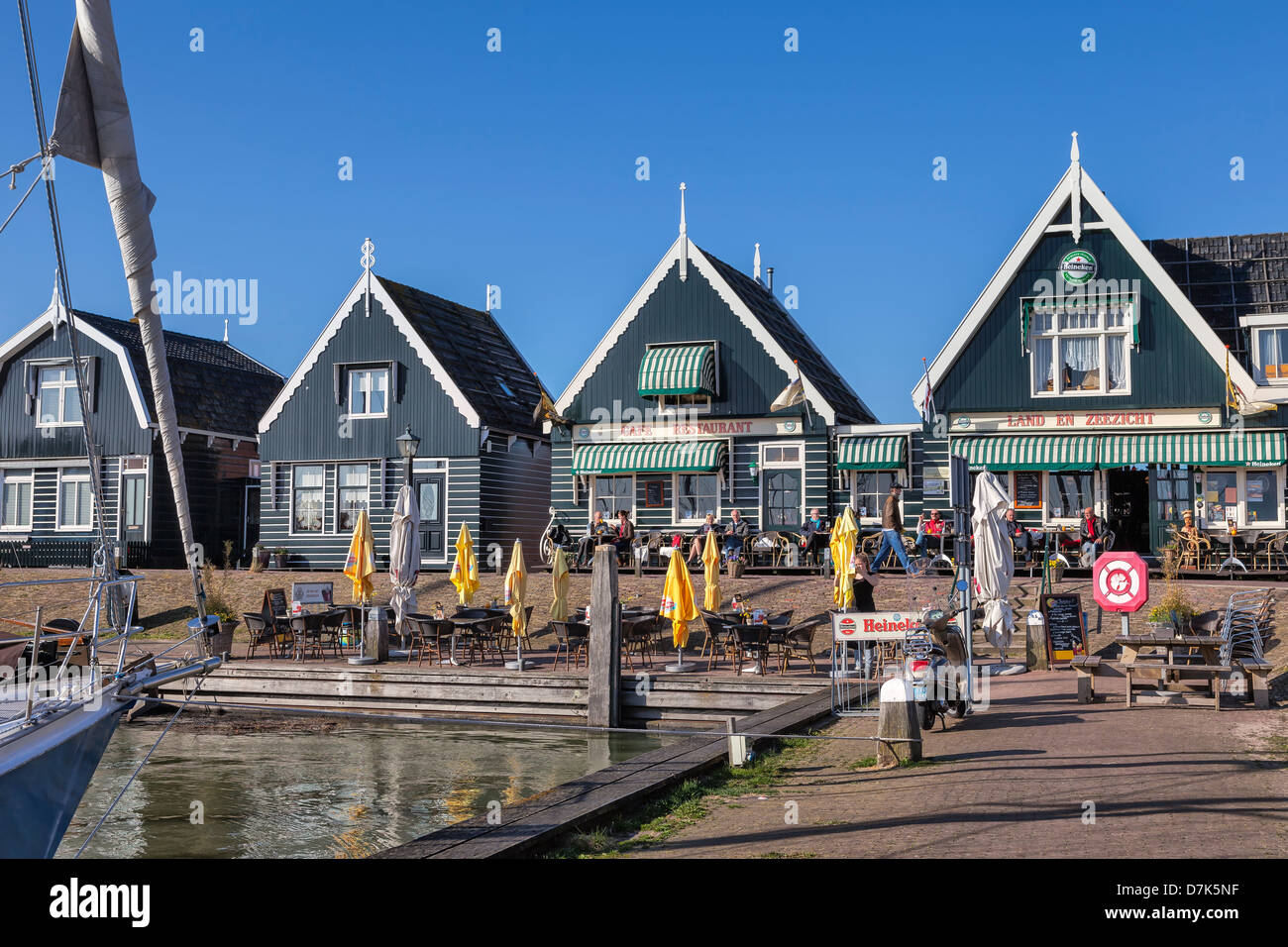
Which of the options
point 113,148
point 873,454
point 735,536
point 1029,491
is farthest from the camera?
point 873,454

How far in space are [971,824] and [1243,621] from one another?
9.82 meters

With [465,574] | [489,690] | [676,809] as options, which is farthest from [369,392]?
[676,809]

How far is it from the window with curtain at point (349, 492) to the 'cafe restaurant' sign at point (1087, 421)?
54.1 feet

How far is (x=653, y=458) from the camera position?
97.5 feet

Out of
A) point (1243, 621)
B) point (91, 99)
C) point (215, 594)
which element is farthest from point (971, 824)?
point (215, 594)

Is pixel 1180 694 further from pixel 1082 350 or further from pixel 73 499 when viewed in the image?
pixel 73 499

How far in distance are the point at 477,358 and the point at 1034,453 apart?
54.9 feet

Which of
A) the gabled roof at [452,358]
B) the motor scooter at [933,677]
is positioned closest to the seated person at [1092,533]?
the motor scooter at [933,677]

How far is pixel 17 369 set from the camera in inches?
1403

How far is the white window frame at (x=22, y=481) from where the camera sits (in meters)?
35.3

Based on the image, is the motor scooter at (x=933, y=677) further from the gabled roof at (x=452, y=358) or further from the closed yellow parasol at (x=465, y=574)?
the gabled roof at (x=452, y=358)

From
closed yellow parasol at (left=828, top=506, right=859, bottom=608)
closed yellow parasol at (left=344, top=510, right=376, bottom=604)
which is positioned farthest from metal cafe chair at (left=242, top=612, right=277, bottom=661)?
closed yellow parasol at (left=828, top=506, right=859, bottom=608)

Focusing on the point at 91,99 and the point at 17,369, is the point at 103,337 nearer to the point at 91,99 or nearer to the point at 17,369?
the point at 17,369
